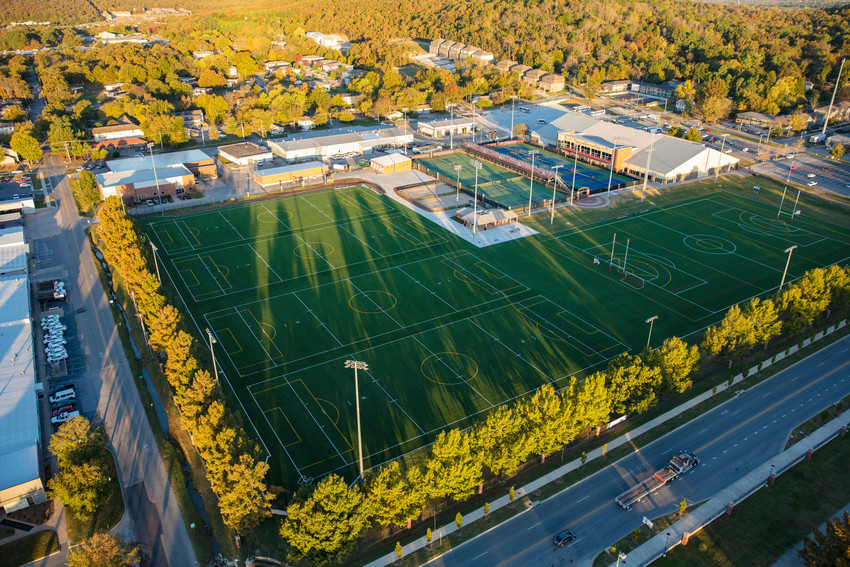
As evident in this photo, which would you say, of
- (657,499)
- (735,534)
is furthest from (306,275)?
(735,534)

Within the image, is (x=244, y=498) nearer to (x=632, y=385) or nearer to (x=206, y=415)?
(x=206, y=415)

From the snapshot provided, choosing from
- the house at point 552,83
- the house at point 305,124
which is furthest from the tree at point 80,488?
the house at point 552,83

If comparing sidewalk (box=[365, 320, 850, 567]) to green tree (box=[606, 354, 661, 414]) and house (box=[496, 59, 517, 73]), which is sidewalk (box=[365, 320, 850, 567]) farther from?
house (box=[496, 59, 517, 73])

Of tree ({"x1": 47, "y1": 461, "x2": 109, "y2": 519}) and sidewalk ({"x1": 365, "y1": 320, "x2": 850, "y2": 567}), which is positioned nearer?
sidewalk ({"x1": 365, "y1": 320, "x2": 850, "y2": 567})

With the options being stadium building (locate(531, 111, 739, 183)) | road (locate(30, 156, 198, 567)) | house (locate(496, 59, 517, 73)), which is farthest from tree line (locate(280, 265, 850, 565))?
house (locate(496, 59, 517, 73))

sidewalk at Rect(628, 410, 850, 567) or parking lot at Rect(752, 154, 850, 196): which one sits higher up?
sidewalk at Rect(628, 410, 850, 567)

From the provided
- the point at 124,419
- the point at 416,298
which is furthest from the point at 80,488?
the point at 416,298
